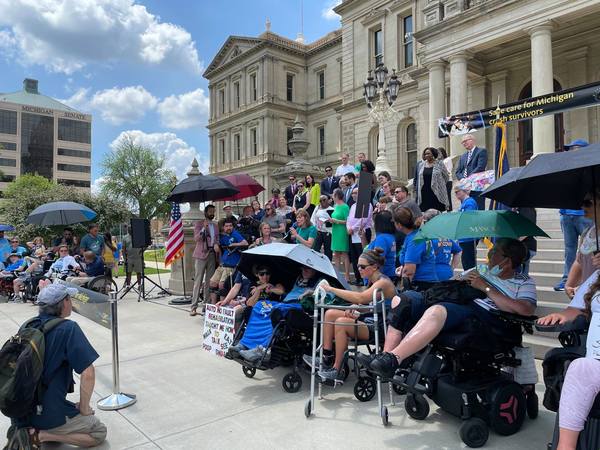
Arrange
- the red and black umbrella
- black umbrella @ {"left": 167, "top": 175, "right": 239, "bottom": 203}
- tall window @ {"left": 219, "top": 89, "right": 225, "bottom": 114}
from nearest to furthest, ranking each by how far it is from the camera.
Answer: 1. black umbrella @ {"left": 167, "top": 175, "right": 239, "bottom": 203}
2. the red and black umbrella
3. tall window @ {"left": 219, "top": 89, "right": 225, "bottom": 114}

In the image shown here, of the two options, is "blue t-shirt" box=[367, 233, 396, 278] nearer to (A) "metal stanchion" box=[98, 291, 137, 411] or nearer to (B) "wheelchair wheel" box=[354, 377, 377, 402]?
(B) "wheelchair wheel" box=[354, 377, 377, 402]

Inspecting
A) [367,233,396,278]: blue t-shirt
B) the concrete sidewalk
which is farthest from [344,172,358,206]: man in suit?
the concrete sidewalk

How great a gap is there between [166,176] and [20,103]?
227 feet

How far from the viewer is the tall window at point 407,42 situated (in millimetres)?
27656

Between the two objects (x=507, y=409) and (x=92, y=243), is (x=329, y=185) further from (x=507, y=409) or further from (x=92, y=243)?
(x=507, y=409)

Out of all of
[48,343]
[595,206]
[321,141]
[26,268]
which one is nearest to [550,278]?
[595,206]

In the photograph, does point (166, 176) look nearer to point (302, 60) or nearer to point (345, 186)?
point (302, 60)

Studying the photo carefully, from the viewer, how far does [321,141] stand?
44688 mm

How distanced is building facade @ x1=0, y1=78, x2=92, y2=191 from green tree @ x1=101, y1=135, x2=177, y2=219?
47.3m

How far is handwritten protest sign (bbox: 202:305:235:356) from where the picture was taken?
197 inches

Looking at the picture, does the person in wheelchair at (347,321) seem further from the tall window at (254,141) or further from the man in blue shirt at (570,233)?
the tall window at (254,141)

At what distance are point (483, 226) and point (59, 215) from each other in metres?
12.0

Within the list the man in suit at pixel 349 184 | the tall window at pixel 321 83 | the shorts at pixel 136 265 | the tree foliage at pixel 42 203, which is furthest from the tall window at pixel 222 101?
the man in suit at pixel 349 184

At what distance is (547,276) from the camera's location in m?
7.12
